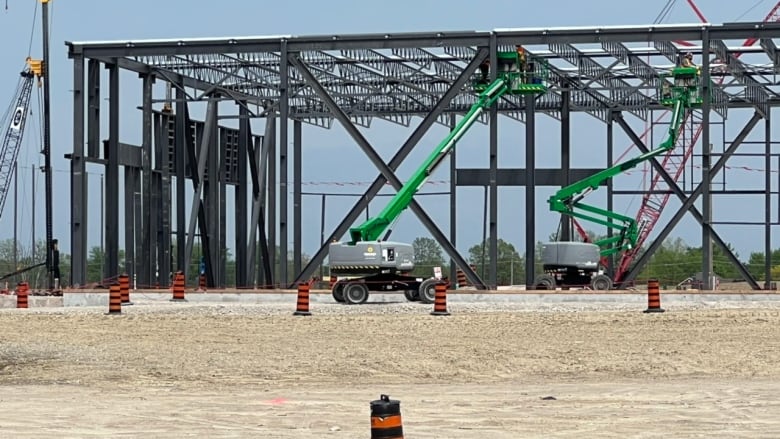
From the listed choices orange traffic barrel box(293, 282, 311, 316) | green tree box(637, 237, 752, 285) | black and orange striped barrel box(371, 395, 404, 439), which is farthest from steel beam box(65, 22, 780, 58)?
black and orange striped barrel box(371, 395, 404, 439)

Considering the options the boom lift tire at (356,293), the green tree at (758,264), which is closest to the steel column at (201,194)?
the boom lift tire at (356,293)

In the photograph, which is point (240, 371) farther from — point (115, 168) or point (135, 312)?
point (115, 168)

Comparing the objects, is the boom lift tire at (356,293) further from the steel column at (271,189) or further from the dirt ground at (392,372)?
the steel column at (271,189)

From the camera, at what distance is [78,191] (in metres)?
50.2

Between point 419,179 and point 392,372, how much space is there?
67.6 ft

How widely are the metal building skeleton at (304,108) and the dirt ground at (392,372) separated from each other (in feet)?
33.6

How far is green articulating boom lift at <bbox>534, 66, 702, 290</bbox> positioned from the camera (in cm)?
5006

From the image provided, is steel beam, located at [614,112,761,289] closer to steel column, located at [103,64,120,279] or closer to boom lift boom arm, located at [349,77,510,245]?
boom lift boom arm, located at [349,77,510,245]

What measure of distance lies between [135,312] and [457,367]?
15824mm

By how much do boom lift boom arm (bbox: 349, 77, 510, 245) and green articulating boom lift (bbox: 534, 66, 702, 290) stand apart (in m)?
6.49

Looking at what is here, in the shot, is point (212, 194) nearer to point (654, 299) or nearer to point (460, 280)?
point (460, 280)

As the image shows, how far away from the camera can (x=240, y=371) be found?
25500mm

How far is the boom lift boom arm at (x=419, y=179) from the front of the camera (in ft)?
Answer: 144

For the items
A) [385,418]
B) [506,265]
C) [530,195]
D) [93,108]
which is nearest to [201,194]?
[93,108]
